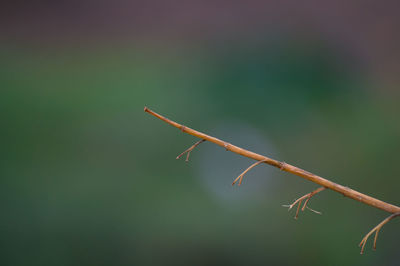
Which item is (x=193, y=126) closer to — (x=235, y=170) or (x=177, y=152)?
(x=177, y=152)

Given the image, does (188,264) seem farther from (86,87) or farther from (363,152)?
(86,87)

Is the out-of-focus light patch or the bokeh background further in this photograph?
the out-of-focus light patch

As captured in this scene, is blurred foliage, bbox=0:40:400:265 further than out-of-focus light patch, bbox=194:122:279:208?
No

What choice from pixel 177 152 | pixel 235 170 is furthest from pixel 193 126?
pixel 235 170

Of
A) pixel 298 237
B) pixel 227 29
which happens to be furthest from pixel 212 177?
pixel 227 29

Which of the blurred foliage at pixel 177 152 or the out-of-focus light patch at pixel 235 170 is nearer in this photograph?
the blurred foliage at pixel 177 152

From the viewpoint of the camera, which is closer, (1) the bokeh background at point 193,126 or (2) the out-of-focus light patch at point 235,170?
(1) the bokeh background at point 193,126
